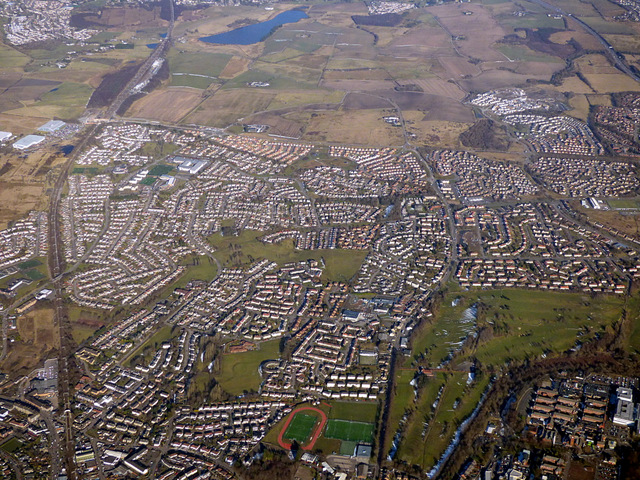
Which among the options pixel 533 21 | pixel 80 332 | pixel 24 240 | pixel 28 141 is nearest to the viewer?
pixel 80 332

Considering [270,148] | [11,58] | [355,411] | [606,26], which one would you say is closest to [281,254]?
[355,411]

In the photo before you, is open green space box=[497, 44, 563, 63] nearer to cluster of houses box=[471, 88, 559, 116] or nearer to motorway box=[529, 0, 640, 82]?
motorway box=[529, 0, 640, 82]

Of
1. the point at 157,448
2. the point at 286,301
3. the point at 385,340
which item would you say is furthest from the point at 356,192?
the point at 157,448

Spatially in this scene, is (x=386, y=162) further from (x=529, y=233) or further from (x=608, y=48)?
(x=608, y=48)

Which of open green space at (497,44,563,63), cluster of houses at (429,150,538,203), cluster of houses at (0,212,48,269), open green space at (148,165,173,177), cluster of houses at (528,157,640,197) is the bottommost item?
cluster of houses at (0,212,48,269)

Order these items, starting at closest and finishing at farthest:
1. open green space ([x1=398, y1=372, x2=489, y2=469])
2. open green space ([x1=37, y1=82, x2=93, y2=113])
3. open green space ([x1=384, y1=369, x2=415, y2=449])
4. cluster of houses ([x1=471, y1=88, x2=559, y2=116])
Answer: open green space ([x1=398, y1=372, x2=489, y2=469]) < open green space ([x1=384, y1=369, x2=415, y2=449]) < cluster of houses ([x1=471, y1=88, x2=559, y2=116]) < open green space ([x1=37, y1=82, x2=93, y2=113])

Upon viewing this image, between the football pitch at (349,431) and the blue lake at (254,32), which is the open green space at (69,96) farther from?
the football pitch at (349,431)

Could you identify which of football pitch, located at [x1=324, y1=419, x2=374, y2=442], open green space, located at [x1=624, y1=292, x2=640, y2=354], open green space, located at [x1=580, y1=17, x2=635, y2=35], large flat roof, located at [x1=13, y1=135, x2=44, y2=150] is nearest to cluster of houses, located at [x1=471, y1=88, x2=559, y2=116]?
open green space, located at [x1=580, y1=17, x2=635, y2=35]
